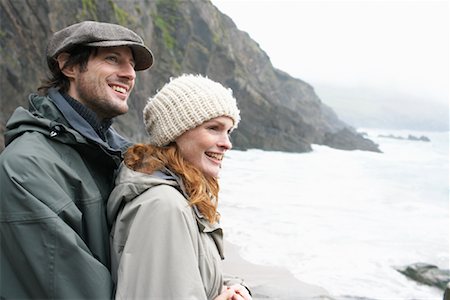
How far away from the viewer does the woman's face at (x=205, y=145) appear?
247 centimetres

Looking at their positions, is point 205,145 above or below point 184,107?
below

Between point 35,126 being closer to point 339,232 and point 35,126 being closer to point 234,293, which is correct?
point 234,293

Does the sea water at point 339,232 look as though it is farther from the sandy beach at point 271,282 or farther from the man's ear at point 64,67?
the man's ear at point 64,67

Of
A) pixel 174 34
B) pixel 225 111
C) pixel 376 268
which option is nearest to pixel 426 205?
pixel 376 268

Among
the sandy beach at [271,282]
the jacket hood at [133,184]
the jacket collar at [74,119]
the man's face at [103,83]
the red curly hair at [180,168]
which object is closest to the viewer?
the jacket hood at [133,184]

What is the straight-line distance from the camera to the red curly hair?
7.30 ft

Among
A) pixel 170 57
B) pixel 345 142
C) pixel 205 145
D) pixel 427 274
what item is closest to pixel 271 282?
pixel 427 274

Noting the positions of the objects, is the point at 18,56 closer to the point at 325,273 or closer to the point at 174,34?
the point at 325,273

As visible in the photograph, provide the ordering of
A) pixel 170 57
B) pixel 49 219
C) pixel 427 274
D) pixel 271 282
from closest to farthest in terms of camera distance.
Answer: pixel 49 219, pixel 271 282, pixel 427 274, pixel 170 57

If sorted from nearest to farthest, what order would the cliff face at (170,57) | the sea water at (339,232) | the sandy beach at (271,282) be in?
the sandy beach at (271,282) → the sea water at (339,232) → the cliff face at (170,57)

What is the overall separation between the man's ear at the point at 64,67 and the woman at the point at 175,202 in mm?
543

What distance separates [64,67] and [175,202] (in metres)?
1.28

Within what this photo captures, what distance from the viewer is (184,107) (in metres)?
2.45

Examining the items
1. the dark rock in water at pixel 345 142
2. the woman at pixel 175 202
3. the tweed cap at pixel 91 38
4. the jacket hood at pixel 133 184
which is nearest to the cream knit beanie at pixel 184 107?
the woman at pixel 175 202
